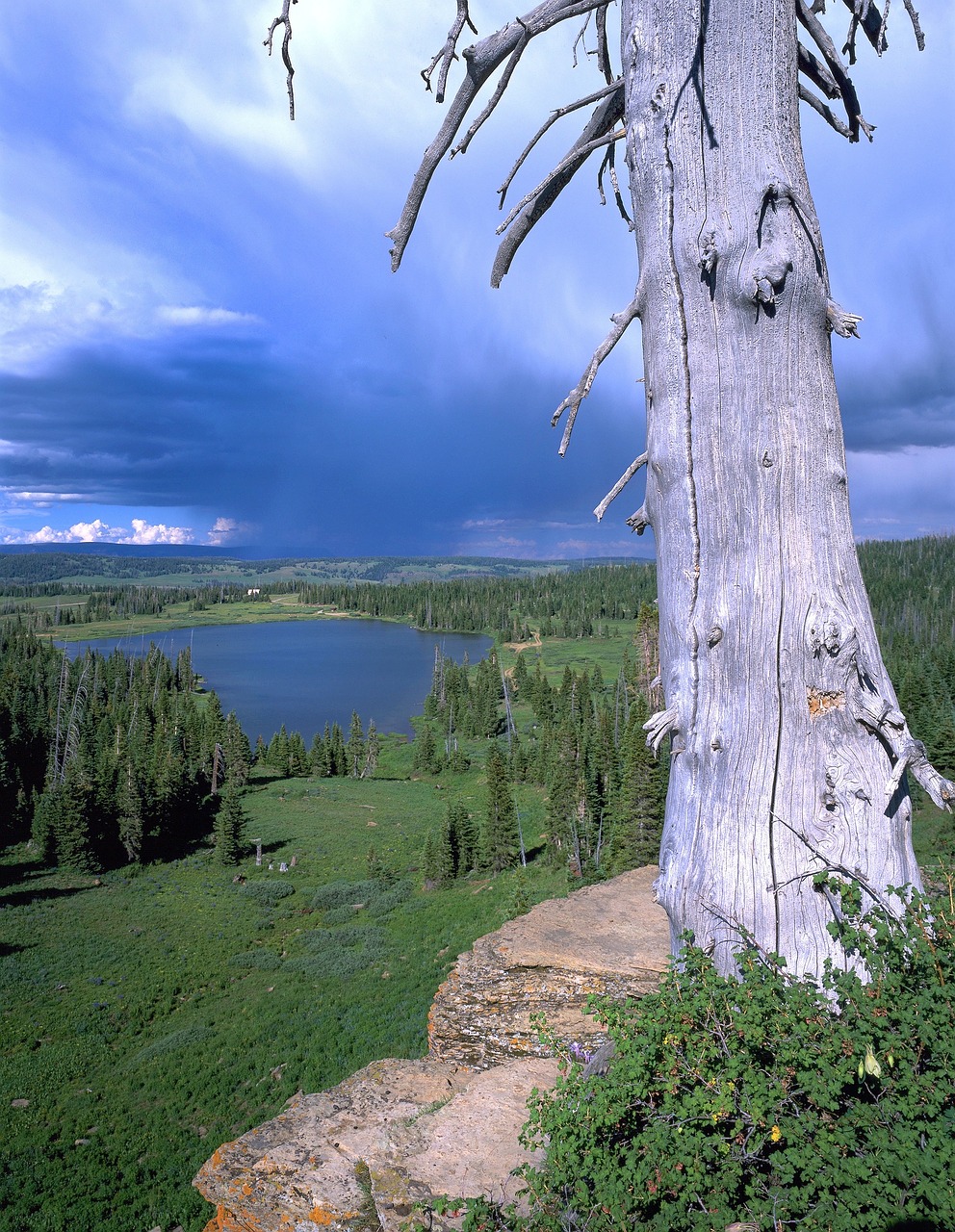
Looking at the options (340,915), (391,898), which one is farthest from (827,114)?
(391,898)

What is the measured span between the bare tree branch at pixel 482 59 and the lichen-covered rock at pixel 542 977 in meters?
5.88

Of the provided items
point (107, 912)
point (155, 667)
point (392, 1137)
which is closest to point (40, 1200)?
point (392, 1137)

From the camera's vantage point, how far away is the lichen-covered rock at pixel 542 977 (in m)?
6.27

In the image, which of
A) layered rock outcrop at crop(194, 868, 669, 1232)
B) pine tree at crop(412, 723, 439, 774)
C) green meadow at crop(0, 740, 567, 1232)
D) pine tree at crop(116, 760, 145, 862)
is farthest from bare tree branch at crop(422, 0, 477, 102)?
pine tree at crop(412, 723, 439, 774)

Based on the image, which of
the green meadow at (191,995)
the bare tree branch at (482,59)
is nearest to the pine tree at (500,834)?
the green meadow at (191,995)

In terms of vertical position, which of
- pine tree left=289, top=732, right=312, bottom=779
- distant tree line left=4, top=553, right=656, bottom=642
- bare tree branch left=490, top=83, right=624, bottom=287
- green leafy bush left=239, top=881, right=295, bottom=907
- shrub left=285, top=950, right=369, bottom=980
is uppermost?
bare tree branch left=490, top=83, right=624, bottom=287

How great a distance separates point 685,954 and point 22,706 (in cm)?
7471

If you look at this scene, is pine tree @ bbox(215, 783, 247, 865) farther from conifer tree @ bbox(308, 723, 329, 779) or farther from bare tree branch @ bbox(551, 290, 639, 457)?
bare tree branch @ bbox(551, 290, 639, 457)

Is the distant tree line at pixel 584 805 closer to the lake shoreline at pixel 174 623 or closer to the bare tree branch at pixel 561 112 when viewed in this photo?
the bare tree branch at pixel 561 112

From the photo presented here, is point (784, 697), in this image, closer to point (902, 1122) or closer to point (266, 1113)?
point (902, 1122)

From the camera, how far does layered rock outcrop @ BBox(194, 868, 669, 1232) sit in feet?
13.2

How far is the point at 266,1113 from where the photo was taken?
14336 mm

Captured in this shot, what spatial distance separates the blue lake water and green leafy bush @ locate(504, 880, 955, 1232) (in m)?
69.4

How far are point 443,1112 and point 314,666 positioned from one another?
112917 millimetres
